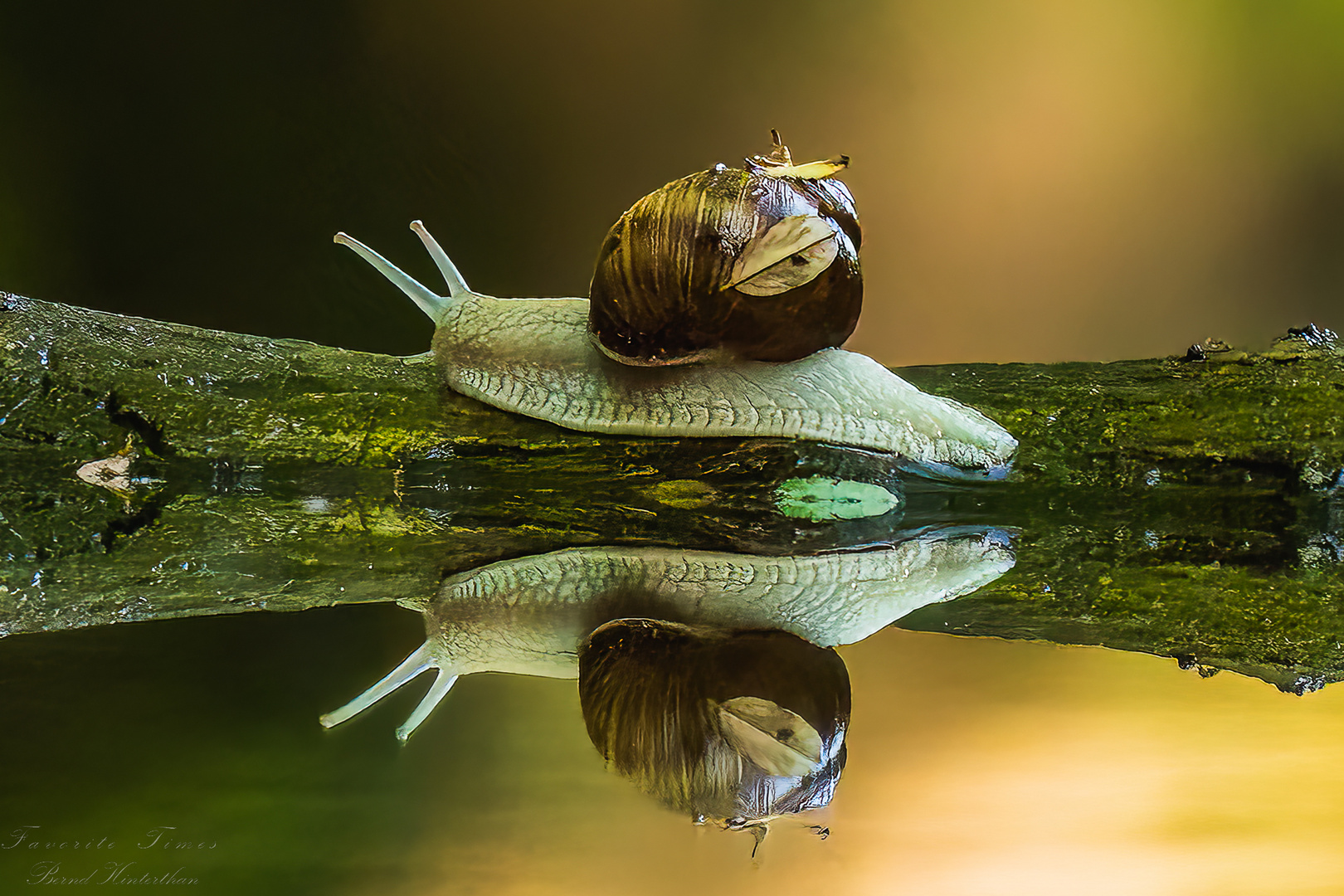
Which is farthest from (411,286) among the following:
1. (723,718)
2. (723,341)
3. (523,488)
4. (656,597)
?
(723,718)

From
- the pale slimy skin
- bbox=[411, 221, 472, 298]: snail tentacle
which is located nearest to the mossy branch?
the pale slimy skin

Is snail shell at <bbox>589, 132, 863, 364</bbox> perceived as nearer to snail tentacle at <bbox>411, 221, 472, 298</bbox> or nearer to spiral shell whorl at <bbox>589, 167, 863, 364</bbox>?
spiral shell whorl at <bbox>589, 167, 863, 364</bbox>

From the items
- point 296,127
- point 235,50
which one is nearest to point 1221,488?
point 296,127

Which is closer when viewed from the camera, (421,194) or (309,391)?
(309,391)

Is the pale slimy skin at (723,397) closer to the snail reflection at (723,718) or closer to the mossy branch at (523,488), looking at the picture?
the mossy branch at (523,488)

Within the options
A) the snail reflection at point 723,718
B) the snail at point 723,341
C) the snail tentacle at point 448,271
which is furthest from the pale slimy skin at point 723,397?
the snail reflection at point 723,718

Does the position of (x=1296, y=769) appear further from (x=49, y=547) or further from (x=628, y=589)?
(x=49, y=547)

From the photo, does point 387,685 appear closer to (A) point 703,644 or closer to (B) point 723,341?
(A) point 703,644

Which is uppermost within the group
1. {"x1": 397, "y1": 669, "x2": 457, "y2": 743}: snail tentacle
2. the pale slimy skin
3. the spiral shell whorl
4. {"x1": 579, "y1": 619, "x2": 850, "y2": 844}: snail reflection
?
the spiral shell whorl
